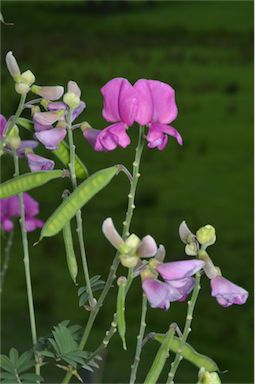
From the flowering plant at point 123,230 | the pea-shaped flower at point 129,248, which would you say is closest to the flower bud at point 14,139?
the flowering plant at point 123,230

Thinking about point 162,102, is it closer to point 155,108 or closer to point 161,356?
point 155,108

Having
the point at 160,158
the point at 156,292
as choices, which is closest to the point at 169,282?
the point at 156,292

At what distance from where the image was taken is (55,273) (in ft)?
9.41

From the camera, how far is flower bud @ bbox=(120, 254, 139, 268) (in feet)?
1.45

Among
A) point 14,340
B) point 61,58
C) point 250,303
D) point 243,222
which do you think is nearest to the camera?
point 14,340

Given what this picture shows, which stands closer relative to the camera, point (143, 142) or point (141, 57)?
point (143, 142)

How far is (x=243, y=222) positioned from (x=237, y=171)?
60 cm

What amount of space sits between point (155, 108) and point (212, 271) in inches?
3.9

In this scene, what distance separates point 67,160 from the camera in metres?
0.55

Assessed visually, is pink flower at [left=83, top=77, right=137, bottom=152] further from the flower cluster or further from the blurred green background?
the blurred green background

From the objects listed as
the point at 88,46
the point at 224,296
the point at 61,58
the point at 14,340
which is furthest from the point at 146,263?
the point at 88,46

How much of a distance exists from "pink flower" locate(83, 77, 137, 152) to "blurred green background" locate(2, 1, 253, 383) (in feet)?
5.32

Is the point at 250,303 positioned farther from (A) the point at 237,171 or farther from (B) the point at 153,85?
(B) the point at 153,85

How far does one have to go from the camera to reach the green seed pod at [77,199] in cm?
47
